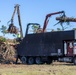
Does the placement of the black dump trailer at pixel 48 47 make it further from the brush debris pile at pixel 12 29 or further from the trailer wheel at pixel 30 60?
the brush debris pile at pixel 12 29

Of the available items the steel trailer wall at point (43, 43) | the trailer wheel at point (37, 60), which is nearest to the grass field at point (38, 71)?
the steel trailer wall at point (43, 43)

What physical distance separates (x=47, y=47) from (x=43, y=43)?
0.75 metres

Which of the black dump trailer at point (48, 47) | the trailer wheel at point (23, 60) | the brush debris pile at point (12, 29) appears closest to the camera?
the black dump trailer at point (48, 47)

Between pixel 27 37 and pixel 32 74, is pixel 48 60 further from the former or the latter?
pixel 32 74

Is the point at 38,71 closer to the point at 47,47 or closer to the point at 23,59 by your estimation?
the point at 47,47

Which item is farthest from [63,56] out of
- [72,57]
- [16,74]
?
[16,74]

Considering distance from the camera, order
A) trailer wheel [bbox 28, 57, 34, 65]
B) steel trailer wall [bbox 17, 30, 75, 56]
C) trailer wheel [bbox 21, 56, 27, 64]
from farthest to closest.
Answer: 1. trailer wheel [bbox 21, 56, 27, 64]
2. trailer wheel [bbox 28, 57, 34, 65]
3. steel trailer wall [bbox 17, 30, 75, 56]

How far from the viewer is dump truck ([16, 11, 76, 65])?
117ft

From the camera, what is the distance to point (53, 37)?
37.1 meters

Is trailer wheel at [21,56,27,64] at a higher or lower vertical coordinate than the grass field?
higher

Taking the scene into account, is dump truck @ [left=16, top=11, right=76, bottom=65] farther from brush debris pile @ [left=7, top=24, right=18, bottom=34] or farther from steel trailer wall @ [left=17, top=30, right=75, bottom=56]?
brush debris pile @ [left=7, top=24, right=18, bottom=34]

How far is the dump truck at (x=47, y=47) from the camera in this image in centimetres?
3572

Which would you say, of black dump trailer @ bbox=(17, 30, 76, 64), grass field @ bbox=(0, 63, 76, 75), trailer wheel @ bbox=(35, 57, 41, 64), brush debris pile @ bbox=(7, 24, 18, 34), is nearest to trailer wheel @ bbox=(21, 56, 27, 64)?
black dump trailer @ bbox=(17, 30, 76, 64)

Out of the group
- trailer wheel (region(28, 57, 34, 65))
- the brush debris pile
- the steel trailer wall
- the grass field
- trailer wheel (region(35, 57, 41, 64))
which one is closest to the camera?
the grass field
